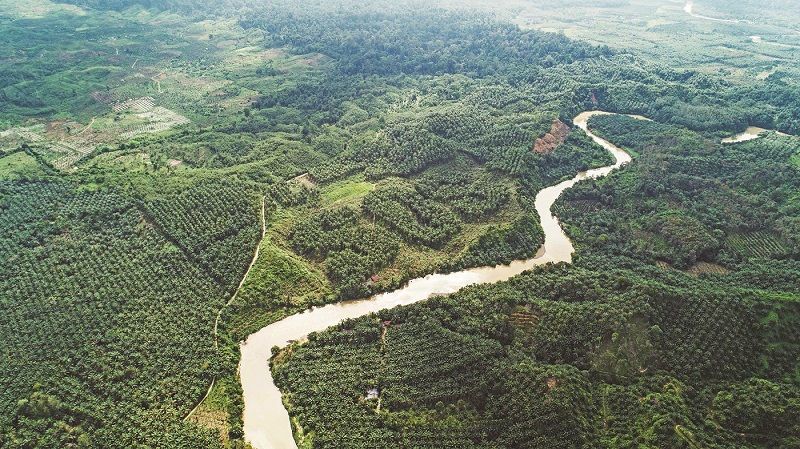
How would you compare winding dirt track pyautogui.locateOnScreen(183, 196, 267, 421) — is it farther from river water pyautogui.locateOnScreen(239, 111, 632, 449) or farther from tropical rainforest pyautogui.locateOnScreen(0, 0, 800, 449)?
river water pyautogui.locateOnScreen(239, 111, 632, 449)

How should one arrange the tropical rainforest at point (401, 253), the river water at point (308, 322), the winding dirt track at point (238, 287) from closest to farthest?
the tropical rainforest at point (401, 253), the river water at point (308, 322), the winding dirt track at point (238, 287)

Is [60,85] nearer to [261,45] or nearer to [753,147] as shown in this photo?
[261,45]

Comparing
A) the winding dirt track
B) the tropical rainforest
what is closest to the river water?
the tropical rainforest

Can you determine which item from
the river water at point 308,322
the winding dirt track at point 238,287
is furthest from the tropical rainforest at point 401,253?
the river water at point 308,322

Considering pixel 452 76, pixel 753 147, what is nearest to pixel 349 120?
pixel 452 76

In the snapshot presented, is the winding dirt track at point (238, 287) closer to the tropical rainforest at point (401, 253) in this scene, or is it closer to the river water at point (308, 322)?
the tropical rainforest at point (401, 253)

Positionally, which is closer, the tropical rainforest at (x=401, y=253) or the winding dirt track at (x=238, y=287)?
the tropical rainforest at (x=401, y=253)

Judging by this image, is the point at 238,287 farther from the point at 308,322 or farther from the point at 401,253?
the point at 401,253
